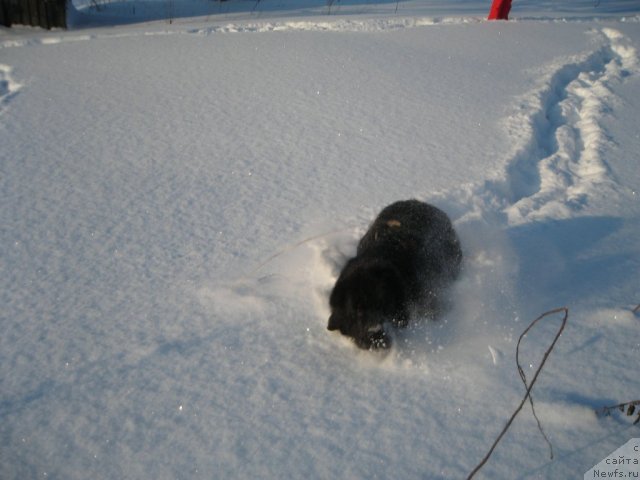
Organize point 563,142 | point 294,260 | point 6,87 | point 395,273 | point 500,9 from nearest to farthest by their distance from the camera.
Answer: point 395,273 < point 294,260 < point 563,142 < point 6,87 < point 500,9

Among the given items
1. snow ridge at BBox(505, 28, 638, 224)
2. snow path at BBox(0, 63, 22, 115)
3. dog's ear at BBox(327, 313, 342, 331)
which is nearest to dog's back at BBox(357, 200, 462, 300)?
dog's ear at BBox(327, 313, 342, 331)

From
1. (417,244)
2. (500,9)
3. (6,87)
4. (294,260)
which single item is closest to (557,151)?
(417,244)

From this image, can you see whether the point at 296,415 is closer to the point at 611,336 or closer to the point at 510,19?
the point at 611,336

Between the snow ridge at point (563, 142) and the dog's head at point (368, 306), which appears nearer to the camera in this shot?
the dog's head at point (368, 306)

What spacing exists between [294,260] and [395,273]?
0.64 m

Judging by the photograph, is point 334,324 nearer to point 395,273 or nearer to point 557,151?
point 395,273

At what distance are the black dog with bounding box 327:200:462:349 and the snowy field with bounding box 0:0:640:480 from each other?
117mm

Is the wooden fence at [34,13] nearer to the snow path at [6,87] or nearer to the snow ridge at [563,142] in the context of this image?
the snow path at [6,87]

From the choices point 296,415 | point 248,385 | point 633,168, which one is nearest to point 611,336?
point 296,415

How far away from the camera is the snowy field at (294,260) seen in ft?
5.24

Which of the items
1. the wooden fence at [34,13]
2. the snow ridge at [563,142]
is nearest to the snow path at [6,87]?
the wooden fence at [34,13]

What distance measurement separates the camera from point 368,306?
1.94 meters

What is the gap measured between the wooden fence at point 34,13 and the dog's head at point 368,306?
8019mm

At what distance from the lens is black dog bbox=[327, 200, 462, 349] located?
1.93 m
